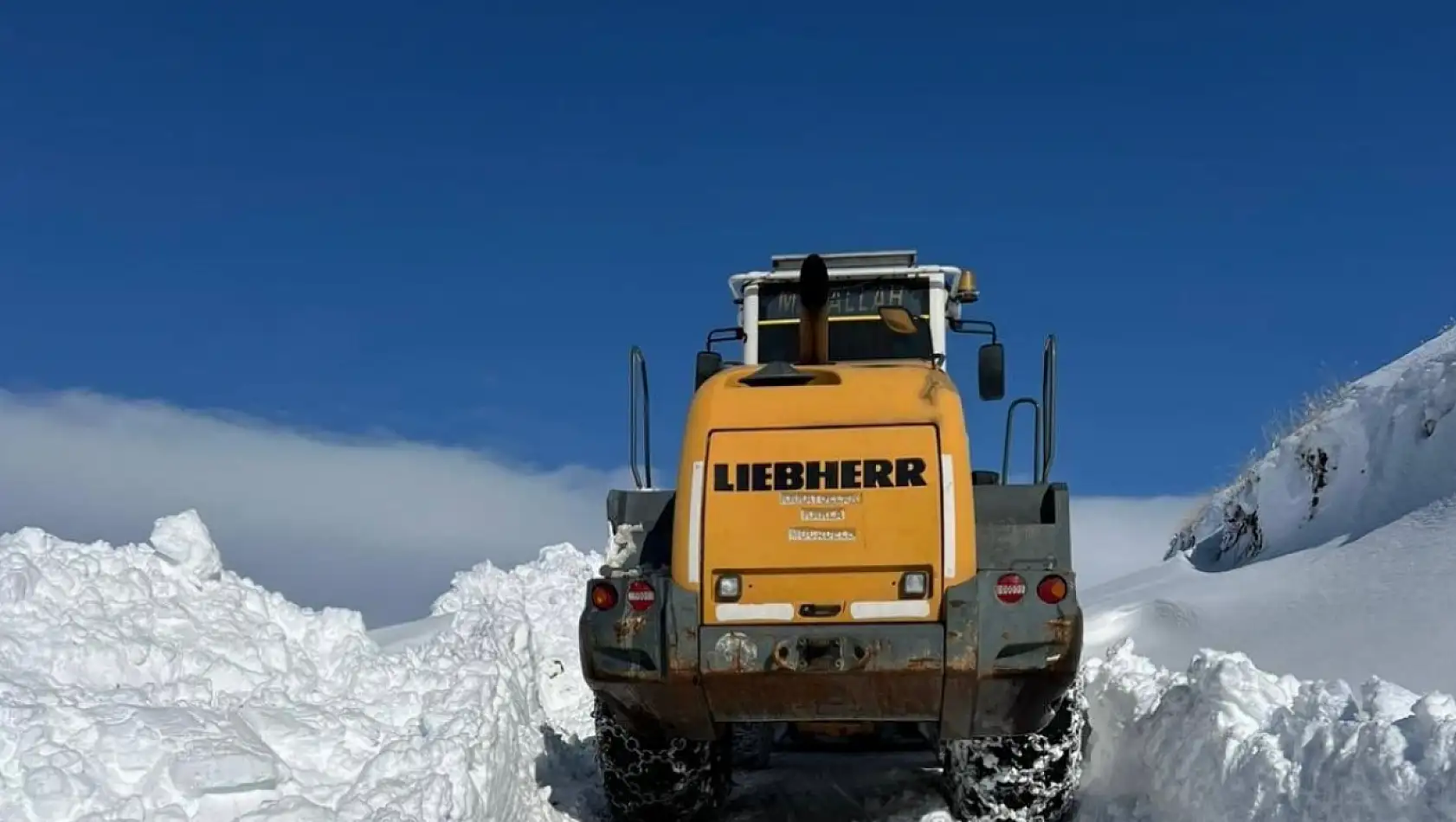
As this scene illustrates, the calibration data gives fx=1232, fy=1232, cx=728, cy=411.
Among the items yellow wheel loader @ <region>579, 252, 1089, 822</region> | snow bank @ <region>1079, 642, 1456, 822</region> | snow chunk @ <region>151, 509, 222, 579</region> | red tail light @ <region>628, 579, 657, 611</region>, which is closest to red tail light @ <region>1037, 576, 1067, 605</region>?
yellow wheel loader @ <region>579, 252, 1089, 822</region>

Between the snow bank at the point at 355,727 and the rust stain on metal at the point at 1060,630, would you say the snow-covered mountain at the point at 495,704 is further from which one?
the rust stain on metal at the point at 1060,630

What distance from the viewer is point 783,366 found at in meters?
5.73

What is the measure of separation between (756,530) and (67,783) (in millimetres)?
2685

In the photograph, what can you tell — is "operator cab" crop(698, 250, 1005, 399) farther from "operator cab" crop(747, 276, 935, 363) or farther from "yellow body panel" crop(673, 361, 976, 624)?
"yellow body panel" crop(673, 361, 976, 624)

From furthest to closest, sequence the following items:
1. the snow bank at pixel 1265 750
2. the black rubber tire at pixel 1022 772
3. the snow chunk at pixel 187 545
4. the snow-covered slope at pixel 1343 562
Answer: the snow-covered slope at pixel 1343 562 → the snow chunk at pixel 187 545 → the black rubber tire at pixel 1022 772 → the snow bank at pixel 1265 750

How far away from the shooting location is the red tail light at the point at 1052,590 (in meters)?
5.05

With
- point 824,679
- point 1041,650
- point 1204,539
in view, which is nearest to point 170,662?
point 824,679

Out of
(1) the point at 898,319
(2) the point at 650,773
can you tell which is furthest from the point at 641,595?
(1) the point at 898,319

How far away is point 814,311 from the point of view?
612cm

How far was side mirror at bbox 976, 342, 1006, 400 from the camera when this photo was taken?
6.62 meters

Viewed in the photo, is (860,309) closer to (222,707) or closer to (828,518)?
(828,518)

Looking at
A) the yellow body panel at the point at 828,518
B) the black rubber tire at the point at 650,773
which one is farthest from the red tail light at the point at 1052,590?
the black rubber tire at the point at 650,773

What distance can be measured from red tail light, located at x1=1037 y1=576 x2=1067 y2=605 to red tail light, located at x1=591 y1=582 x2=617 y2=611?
70.3 inches

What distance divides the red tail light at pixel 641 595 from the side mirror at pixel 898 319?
2342mm
